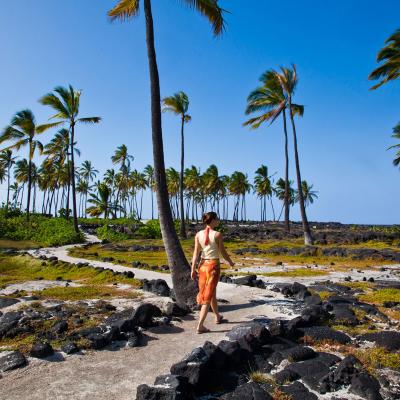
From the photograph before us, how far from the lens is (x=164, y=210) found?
8.82 m

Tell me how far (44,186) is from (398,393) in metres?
72.8

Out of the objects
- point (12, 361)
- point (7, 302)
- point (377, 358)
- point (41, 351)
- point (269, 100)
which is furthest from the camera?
point (269, 100)

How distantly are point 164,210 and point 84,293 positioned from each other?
4075 mm

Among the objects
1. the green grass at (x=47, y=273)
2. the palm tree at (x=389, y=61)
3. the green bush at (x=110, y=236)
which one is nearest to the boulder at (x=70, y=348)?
the green grass at (x=47, y=273)

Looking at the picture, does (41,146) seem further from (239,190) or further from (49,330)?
(239,190)

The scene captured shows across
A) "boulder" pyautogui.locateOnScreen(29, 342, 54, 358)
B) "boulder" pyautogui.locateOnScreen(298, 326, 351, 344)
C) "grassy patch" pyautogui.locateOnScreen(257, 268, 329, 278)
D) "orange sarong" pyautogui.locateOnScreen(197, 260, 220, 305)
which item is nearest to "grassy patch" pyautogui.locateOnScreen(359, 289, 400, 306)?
"boulder" pyautogui.locateOnScreen(298, 326, 351, 344)

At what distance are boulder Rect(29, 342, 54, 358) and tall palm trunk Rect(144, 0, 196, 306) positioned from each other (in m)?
3.37

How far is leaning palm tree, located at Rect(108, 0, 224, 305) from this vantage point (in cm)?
855

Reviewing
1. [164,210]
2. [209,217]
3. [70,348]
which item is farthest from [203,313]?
[164,210]

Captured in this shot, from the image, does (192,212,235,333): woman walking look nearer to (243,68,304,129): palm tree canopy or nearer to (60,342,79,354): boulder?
(60,342,79,354): boulder

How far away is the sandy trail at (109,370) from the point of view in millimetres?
4590

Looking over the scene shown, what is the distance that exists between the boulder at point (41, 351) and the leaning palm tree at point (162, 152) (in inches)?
134

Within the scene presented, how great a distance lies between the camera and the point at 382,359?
516cm

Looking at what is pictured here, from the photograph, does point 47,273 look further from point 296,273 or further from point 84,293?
point 296,273
